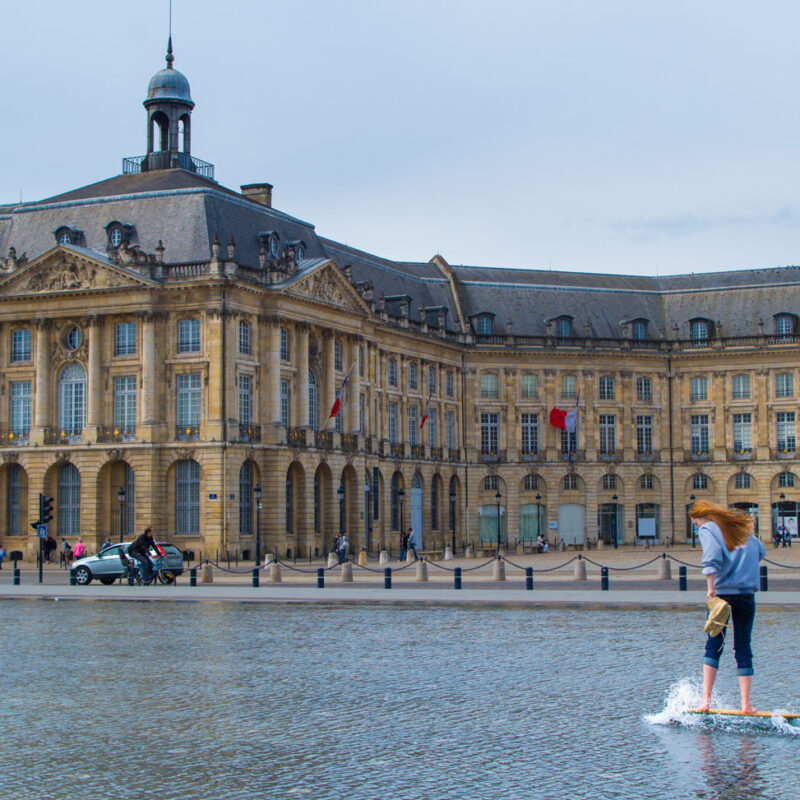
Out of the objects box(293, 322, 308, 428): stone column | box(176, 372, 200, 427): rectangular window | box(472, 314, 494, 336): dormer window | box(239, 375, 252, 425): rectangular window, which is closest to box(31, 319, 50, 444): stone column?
box(176, 372, 200, 427): rectangular window

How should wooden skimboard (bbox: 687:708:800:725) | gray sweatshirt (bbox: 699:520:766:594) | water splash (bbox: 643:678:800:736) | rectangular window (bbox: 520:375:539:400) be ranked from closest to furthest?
water splash (bbox: 643:678:800:736) → wooden skimboard (bbox: 687:708:800:725) → gray sweatshirt (bbox: 699:520:766:594) → rectangular window (bbox: 520:375:539:400)

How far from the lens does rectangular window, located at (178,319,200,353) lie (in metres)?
65.7

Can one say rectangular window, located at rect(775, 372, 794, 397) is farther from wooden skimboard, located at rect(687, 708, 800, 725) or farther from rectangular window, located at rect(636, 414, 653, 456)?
wooden skimboard, located at rect(687, 708, 800, 725)

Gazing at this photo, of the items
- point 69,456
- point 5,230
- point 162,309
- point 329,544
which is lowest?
point 329,544

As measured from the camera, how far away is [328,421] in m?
70.7

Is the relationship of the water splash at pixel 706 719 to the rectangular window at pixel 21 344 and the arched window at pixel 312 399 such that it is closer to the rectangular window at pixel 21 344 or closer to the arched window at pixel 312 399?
the arched window at pixel 312 399

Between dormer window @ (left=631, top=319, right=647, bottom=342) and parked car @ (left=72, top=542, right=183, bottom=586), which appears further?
dormer window @ (left=631, top=319, right=647, bottom=342)

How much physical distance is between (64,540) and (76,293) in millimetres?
11746

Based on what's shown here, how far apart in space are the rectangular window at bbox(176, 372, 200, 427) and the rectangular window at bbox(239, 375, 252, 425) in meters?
2.01

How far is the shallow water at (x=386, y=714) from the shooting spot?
40.8ft

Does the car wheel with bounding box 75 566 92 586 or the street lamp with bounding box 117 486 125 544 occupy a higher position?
the street lamp with bounding box 117 486 125 544

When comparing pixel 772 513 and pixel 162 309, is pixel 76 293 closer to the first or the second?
pixel 162 309

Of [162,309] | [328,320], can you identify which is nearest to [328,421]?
[328,320]

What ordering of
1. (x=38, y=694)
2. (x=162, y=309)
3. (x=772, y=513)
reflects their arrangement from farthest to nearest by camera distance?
(x=772, y=513)
(x=162, y=309)
(x=38, y=694)
